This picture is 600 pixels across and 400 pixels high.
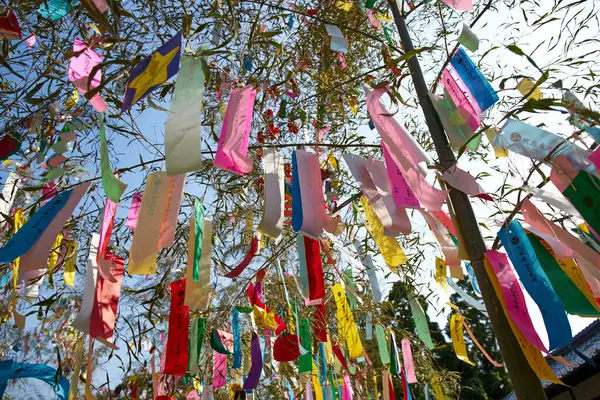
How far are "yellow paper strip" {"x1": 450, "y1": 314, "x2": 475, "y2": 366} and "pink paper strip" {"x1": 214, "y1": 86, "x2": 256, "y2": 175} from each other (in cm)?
125

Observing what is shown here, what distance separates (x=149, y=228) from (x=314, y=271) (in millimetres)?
542

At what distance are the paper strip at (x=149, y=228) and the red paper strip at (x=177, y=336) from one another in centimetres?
28

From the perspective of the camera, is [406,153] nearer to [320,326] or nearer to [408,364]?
[320,326]

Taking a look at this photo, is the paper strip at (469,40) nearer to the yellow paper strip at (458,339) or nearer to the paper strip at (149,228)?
the paper strip at (149,228)

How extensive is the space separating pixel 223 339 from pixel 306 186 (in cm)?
98

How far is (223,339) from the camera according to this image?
1.82 m

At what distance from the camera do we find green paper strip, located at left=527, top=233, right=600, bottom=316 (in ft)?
3.18

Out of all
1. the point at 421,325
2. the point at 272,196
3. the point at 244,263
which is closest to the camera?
the point at 272,196

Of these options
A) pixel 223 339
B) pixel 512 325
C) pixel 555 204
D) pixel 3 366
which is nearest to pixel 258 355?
pixel 223 339

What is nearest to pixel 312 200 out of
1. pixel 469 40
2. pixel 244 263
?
Answer: pixel 244 263

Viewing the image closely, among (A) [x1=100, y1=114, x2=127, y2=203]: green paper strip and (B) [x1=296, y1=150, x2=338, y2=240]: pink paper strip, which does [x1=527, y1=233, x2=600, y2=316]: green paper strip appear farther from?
(A) [x1=100, y1=114, x2=127, y2=203]: green paper strip

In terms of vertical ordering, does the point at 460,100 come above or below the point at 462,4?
below

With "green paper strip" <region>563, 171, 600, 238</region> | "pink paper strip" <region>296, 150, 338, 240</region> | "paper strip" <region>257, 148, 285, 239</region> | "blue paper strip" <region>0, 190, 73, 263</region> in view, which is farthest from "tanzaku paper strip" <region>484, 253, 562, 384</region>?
"blue paper strip" <region>0, 190, 73, 263</region>

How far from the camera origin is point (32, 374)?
5.03 feet
